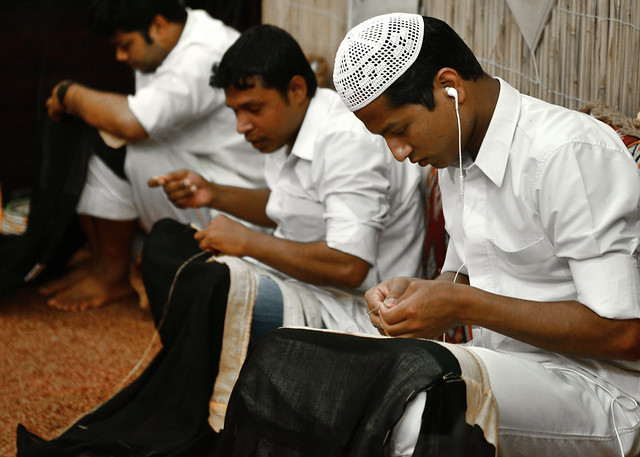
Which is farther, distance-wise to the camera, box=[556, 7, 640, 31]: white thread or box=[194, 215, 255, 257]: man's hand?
box=[194, 215, 255, 257]: man's hand

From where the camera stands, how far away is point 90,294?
297cm

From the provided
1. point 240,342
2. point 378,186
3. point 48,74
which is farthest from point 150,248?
point 48,74

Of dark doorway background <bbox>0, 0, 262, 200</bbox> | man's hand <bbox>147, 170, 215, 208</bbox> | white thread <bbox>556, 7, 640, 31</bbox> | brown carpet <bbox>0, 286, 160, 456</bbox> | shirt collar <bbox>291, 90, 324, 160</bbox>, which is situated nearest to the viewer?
white thread <bbox>556, 7, 640, 31</bbox>

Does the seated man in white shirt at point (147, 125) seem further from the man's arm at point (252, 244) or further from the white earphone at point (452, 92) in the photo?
the white earphone at point (452, 92)

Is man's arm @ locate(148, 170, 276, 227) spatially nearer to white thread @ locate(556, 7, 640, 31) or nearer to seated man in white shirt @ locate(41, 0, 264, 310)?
seated man in white shirt @ locate(41, 0, 264, 310)

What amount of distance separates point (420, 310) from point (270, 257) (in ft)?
2.34

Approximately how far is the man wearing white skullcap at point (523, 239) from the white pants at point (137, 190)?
1436 millimetres

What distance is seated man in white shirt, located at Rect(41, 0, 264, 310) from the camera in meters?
2.68

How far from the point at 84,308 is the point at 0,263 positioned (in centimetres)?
32

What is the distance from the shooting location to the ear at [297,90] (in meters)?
2.01

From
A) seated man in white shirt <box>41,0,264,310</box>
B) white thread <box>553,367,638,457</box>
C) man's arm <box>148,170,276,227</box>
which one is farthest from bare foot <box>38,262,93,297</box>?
white thread <box>553,367,638,457</box>

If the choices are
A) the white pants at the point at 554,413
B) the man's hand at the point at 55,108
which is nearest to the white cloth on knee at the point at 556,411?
the white pants at the point at 554,413

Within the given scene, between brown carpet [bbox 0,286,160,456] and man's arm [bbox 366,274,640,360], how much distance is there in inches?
43.2

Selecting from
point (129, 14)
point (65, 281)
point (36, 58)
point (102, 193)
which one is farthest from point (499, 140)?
point (36, 58)
